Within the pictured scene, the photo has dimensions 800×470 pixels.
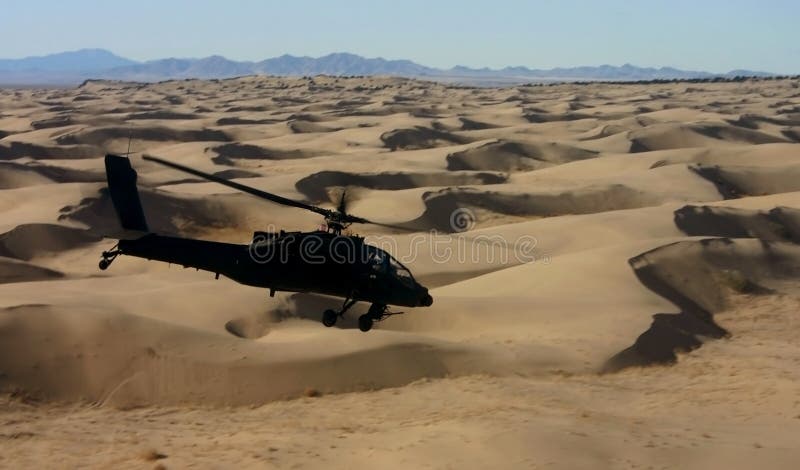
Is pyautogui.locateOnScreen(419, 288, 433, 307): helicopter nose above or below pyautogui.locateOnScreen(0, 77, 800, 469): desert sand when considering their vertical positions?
above

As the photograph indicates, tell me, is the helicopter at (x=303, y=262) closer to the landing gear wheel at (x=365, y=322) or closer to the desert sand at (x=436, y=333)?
the landing gear wheel at (x=365, y=322)

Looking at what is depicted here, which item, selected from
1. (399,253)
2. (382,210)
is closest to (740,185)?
(382,210)

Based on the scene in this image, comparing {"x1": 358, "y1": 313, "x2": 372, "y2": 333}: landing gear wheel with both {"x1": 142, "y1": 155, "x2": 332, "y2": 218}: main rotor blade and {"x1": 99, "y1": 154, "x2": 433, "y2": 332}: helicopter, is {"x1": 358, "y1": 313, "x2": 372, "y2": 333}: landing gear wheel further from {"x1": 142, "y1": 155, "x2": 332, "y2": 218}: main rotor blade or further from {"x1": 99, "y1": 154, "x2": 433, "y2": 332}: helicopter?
{"x1": 142, "y1": 155, "x2": 332, "y2": 218}: main rotor blade

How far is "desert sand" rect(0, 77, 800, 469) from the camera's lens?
13.3m

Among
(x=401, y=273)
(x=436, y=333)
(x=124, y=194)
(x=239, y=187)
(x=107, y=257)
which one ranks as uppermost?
(x=239, y=187)

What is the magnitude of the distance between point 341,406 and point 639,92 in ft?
388

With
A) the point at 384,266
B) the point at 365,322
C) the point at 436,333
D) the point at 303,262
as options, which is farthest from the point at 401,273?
the point at 436,333

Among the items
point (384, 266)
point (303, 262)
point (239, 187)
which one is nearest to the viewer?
point (239, 187)

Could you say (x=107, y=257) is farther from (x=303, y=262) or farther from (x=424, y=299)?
(x=424, y=299)

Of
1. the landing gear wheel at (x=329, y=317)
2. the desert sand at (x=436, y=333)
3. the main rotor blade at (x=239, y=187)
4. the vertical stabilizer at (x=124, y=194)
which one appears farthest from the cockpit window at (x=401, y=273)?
the vertical stabilizer at (x=124, y=194)

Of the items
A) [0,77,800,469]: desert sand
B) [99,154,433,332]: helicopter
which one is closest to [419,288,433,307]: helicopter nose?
[99,154,433,332]: helicopter

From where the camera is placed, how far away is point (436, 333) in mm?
20766

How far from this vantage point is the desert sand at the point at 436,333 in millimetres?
13336

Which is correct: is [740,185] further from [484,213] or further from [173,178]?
[173,178]
